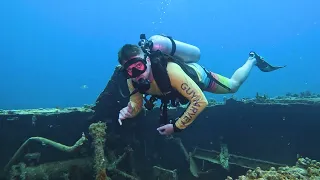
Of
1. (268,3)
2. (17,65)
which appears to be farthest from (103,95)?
(17,65)

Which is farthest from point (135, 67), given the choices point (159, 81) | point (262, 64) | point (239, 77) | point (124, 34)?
point (124, 34)

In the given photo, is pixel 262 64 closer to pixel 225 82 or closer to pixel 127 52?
pixel 225 82

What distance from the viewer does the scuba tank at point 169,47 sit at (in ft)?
16.6

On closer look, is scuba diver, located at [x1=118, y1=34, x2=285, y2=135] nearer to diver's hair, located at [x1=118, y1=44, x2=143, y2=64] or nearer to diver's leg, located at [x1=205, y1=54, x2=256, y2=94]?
diver's hair, located at [x1=118, y1=44, x2=143, y2=64]

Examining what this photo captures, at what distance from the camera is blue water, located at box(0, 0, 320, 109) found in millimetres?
149625

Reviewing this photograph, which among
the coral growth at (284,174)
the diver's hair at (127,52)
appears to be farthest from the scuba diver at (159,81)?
the coral growth at (284,174)

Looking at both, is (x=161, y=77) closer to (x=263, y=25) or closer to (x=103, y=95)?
(x=103, y=95)

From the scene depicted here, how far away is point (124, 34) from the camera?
166m

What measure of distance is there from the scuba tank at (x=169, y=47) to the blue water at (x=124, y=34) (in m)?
137

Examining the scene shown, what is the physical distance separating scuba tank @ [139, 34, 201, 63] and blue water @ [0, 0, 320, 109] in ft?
451

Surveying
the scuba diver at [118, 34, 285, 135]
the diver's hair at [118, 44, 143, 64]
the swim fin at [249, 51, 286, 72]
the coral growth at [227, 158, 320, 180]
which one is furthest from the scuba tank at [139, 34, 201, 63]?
the coral growth at [227, 158, 320, 180]

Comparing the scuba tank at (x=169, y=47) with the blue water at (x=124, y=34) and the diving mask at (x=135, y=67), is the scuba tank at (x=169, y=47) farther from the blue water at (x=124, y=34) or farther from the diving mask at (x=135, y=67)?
the blue water at (x=124, y=34)

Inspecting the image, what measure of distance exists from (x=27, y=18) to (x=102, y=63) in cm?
4772

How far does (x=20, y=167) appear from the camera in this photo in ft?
15.2
